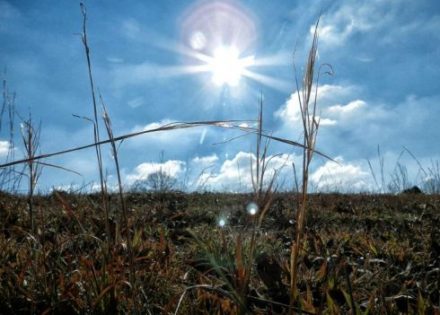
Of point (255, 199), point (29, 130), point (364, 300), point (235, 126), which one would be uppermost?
→ point (29, 130)

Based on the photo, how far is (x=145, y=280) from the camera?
244 cm

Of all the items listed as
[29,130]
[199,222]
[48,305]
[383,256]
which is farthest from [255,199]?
[199,222]

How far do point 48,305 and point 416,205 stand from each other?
733 centimetres

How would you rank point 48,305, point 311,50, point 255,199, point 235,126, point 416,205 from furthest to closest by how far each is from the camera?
point 416,205 < point 48,305 < point 255,199 < point 311,50 < point 235,126

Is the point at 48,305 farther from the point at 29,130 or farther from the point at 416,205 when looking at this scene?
the point at 416,205

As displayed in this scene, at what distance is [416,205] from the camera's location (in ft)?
26.2

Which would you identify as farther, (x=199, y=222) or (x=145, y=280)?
(x=199, y=222)

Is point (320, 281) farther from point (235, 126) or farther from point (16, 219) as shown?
point (16, 219)

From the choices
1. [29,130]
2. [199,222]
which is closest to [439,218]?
[199,222]

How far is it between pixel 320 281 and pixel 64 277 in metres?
1.48

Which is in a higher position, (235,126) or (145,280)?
(235,126)

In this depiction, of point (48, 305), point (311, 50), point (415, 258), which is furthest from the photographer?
point (415, 258)

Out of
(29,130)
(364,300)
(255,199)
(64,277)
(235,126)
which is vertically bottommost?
(364,300)

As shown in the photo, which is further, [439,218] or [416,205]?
[416,205]
